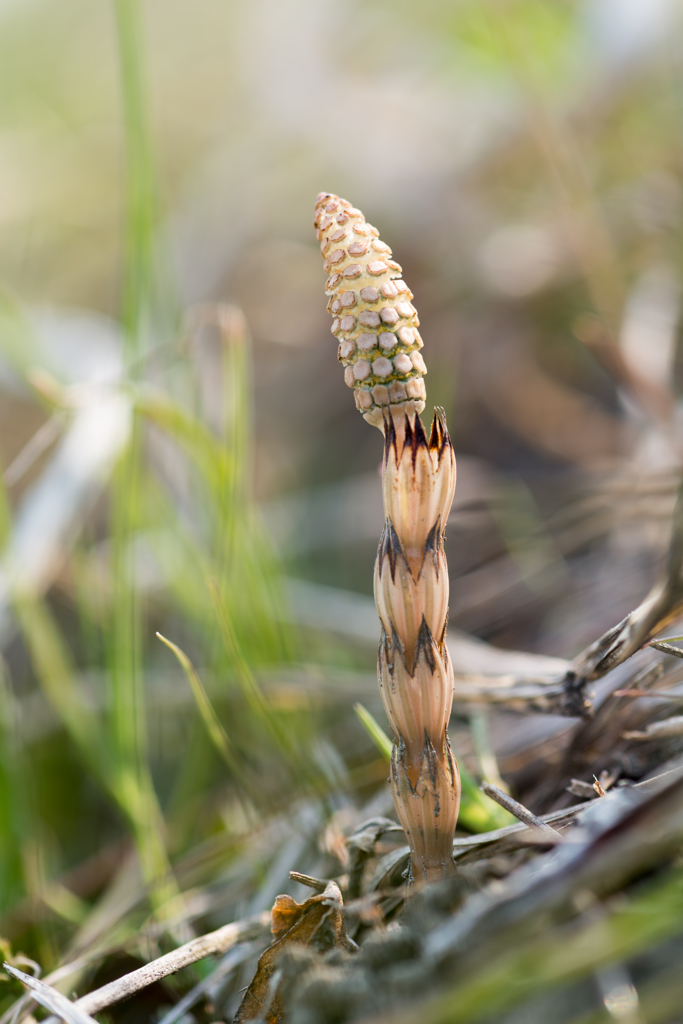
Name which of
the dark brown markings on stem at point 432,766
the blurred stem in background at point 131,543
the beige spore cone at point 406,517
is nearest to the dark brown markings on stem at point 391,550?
the beige spore cone at point 406,517

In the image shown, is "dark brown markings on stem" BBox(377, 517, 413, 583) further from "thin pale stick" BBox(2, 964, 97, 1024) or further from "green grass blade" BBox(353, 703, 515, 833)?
"thin pale stick" BBox(2, 964, 97, 1024)

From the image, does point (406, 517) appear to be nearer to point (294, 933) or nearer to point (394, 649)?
point (394, 649)

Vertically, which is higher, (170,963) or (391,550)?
(391,550)

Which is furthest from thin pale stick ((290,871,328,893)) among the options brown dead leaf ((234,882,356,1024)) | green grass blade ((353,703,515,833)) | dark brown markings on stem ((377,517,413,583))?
dark brown markings on stem ((377,517,413,583))

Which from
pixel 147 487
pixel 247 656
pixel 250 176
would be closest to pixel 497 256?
pixel 250 176

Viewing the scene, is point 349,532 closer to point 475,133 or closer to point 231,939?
point 231,939

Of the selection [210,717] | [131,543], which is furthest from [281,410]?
[210,717]

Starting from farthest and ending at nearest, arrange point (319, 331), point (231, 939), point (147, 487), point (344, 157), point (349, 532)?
point (344, 157) → point (319, 331) → point (349, 532) → point (147, 487) → point (231, 939)
